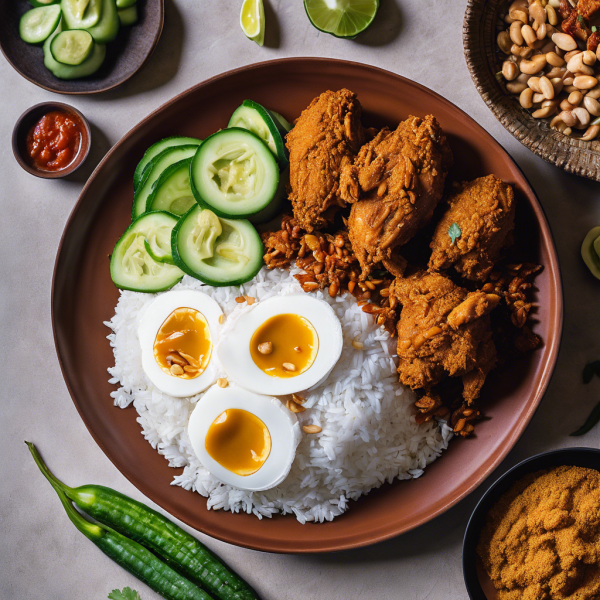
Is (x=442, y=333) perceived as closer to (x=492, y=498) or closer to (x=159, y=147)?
(x=492, y=498)

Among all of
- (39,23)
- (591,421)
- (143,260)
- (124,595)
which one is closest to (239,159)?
(143,260)

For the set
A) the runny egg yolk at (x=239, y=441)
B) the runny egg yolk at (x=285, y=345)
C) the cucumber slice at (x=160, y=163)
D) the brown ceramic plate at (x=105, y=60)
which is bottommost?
the runny egg yolk at (x=239, y=441)

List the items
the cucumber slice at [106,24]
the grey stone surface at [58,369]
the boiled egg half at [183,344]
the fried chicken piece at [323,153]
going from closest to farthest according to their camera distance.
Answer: the fried chicken piece at [323,153], the boiled egg half at [183,344], the grey stone surface at [58,369], the cucumber slice at [106,24]

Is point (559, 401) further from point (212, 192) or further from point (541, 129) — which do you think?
point (212, 192)

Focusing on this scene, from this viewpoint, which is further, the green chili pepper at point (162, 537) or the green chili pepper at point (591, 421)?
the green chili pepper at point (162, 537)

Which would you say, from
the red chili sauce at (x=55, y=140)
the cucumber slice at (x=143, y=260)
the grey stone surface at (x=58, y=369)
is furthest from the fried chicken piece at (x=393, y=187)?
the red chili sauce at (x=55, y=140)

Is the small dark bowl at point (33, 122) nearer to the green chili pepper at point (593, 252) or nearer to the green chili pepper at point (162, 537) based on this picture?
the green chili pepper at point (162, 537)

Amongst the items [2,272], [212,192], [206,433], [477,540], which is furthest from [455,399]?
[2,272]
